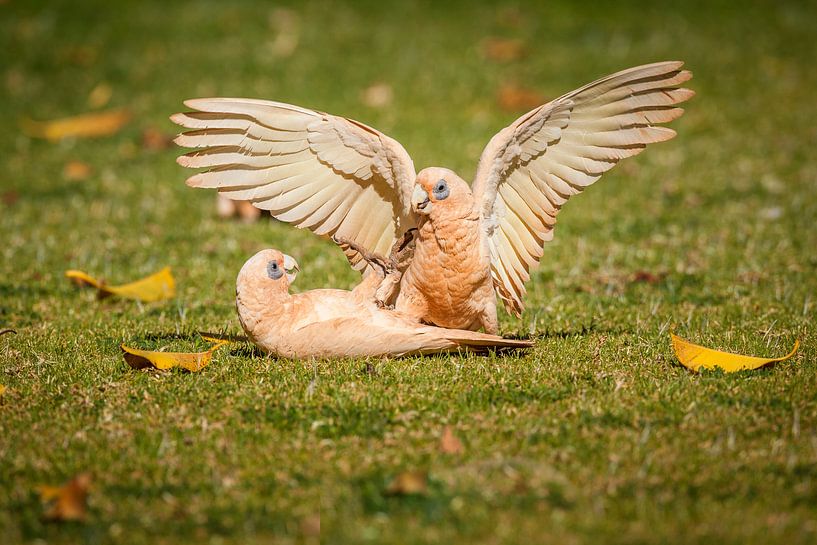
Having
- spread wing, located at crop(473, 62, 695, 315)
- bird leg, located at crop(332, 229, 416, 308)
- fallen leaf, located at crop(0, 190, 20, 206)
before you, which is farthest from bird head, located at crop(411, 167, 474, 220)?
fallen leaf, located at crop(0, 190, 20, 206)

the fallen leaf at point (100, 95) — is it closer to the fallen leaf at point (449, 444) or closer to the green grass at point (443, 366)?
the green grass at point (443, 366)

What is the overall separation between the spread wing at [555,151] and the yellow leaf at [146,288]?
2.20 m

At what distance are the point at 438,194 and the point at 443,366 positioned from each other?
2.51 ft

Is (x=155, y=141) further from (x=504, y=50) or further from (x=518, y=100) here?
(x=504, y=50)

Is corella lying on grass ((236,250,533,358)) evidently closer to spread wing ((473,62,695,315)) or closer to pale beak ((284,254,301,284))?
pale beak ((284,254,301,284))

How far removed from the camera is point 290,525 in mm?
2924

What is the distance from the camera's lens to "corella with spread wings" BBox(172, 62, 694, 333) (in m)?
4.35

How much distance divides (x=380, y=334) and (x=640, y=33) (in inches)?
388

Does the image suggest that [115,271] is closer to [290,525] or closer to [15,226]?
[15,226]

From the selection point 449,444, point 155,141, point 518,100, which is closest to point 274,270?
point 449,444

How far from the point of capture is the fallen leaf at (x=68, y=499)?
9.75 ft

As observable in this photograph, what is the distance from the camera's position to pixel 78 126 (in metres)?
10.8

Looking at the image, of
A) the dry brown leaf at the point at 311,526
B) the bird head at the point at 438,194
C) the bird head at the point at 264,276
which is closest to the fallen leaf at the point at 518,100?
the bird head at the point at 438,194

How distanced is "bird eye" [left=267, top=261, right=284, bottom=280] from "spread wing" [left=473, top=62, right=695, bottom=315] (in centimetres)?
97
